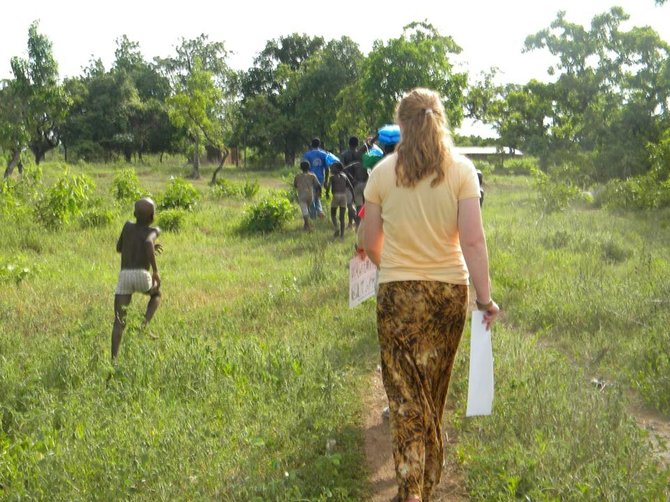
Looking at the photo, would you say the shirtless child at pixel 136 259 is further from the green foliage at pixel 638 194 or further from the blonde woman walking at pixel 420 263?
the green foliage at pixel 638 194

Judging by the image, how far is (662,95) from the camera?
2616 cm

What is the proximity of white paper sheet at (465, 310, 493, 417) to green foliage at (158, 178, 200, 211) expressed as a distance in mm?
14431

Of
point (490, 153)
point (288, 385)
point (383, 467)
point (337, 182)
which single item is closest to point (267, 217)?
point (337, 182)

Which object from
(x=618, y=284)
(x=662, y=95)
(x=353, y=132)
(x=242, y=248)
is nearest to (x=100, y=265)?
(x=242, y=248)

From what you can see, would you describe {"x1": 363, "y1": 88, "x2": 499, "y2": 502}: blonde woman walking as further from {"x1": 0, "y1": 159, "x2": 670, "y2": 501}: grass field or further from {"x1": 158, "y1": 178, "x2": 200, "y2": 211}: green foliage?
{"x1": 158, "y1": 178, "x2": 200, "y2": 211}: green foliage

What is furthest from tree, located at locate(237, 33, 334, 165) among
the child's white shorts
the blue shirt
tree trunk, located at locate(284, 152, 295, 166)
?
the child's white shorts

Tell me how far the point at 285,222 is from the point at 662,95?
662 inches

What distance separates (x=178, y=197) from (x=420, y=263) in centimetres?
1479

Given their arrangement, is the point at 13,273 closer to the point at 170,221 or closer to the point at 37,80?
the point at 170,221

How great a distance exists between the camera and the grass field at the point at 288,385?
3979 mm

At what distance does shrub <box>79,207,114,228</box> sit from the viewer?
14633 millimetres

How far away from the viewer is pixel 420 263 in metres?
3.60

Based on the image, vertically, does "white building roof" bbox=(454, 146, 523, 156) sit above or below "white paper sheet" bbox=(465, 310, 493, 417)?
below

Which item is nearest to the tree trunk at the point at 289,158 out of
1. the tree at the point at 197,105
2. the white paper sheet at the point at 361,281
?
the tree at the point at 197,105
